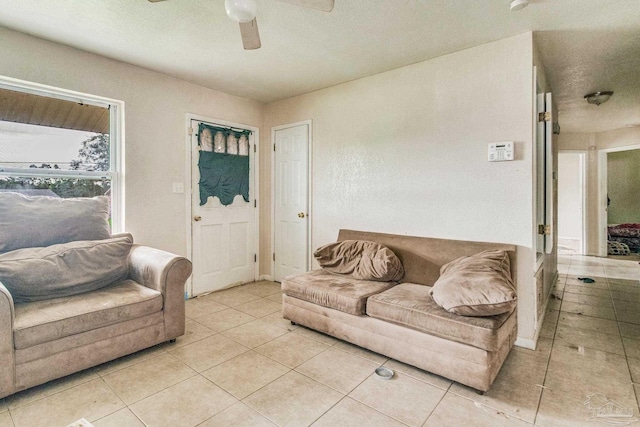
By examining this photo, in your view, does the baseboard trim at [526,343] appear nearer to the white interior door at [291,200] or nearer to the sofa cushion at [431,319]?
the sofa cushion at [431,319]

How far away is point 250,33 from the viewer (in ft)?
6.36

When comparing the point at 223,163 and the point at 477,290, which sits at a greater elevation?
the point at 223,163

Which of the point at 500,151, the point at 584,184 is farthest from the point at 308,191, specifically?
the point at 584,184

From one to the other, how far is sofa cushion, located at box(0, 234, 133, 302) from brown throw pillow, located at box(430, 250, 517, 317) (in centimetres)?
245

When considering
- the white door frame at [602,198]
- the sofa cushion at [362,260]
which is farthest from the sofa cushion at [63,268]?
the white door frame at [602,198]

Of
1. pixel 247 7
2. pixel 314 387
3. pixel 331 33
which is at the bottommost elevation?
pixel 314 387

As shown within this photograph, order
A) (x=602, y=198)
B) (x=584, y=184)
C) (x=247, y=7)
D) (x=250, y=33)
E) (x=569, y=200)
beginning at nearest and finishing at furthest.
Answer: (x=247, y=7)
(x=250, y=33)
(x=602, y=198)
(x=584, y=184)
(x=569, y=200)

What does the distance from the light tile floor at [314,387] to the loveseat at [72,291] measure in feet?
0.52

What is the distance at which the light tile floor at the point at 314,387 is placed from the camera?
172 cm

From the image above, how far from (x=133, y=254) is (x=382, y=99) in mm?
2793

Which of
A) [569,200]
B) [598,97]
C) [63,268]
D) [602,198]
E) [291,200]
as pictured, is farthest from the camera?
[569,200]

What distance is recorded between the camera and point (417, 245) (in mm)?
2947

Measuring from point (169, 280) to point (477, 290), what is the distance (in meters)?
2.19

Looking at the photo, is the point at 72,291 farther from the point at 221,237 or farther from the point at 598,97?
the point at 598,97
